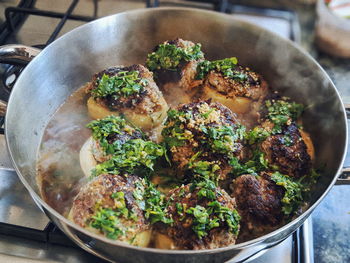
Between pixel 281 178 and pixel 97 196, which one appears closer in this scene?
pixel 97 196

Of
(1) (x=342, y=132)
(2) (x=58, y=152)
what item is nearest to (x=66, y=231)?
(2) (x=58, y=152)

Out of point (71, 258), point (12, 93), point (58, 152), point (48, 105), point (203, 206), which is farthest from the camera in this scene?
point (48, 105)

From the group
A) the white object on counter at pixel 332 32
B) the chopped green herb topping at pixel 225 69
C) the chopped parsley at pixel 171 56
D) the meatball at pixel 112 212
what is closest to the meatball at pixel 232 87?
the chopped green herb topping at pixel 225 69

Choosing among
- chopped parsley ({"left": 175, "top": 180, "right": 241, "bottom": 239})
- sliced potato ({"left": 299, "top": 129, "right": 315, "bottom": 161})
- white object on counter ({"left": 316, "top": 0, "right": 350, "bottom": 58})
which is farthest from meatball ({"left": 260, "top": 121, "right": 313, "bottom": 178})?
white object on counter ({"left": 316, "top": 0, "right": 350, "bottom": 58})

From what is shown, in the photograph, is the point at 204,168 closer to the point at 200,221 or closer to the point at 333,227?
the point at 200,221

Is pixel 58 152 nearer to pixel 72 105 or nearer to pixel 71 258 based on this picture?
pixel 72 105
